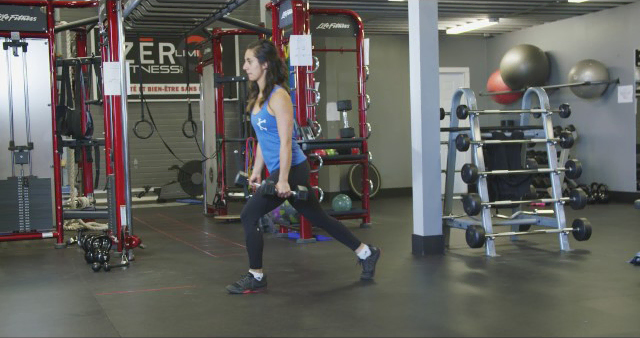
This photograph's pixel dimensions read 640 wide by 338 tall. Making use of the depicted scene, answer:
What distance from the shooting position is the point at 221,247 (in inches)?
265

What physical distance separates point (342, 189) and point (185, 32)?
3.44 metres

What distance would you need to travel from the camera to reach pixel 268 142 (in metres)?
4.58

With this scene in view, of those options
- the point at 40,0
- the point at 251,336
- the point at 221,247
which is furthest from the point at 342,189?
the point at 251,336

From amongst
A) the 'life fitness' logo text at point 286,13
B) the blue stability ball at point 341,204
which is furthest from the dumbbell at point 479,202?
the 'life fitness' logo text at point 286,13

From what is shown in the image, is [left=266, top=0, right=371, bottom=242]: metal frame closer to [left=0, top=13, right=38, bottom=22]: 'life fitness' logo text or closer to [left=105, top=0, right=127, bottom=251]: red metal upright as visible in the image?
[left=105, top=0, right=127, bottom=251]: red metal upright

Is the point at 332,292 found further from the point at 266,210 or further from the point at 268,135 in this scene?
the point at 268,135

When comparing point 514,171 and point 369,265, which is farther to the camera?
point 514,171

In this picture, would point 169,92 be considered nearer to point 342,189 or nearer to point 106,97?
point 342,189

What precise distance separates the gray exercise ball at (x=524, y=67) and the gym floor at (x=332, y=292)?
420 cm

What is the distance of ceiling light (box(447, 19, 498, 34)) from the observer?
10906 mm

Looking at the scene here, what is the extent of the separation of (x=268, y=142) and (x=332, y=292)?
102 cm

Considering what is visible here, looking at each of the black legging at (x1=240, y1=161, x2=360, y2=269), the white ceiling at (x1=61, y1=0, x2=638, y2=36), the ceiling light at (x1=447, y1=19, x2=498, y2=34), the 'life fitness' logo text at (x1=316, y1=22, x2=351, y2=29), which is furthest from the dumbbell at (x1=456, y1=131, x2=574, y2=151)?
the ceiling light at (x1=447, y1=19, x2=498, y2=34)

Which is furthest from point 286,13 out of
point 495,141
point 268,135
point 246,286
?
A: point 246,286

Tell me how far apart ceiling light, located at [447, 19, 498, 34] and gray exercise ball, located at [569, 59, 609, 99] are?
4.59ft
